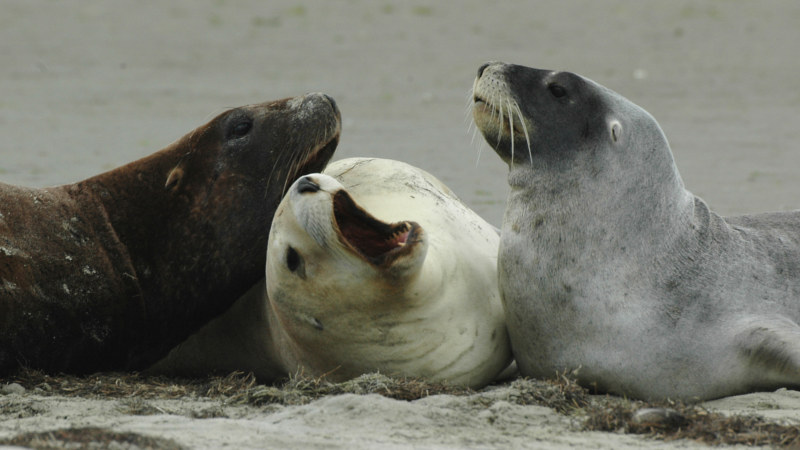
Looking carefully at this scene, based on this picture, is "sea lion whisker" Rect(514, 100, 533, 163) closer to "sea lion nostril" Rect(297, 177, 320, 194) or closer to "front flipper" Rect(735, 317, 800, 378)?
"sea lion nostril" Rect(297, 177, 320, 194)

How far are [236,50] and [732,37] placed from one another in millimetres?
6872

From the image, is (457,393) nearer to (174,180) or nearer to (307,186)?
(307,186)

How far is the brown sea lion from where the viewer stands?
5.27m

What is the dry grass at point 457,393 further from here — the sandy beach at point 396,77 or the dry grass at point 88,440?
the dry grass at point 88,440

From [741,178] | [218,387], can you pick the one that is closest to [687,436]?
[218,387]

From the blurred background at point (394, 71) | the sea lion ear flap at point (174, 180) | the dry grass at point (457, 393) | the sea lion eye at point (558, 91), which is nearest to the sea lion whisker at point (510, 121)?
the sea lion eye at point (558, 91)

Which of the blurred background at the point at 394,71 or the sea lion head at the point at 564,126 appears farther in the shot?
the blurred background at the point at 394,71

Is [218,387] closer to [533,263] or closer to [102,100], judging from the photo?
[533,263]

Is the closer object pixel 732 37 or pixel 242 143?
pixel 242 143

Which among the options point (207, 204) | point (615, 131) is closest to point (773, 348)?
point (615, 131)

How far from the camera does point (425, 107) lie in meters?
14.2

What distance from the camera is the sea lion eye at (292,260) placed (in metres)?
4.73

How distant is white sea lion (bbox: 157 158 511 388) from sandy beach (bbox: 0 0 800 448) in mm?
408

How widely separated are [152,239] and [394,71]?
10657 mm
